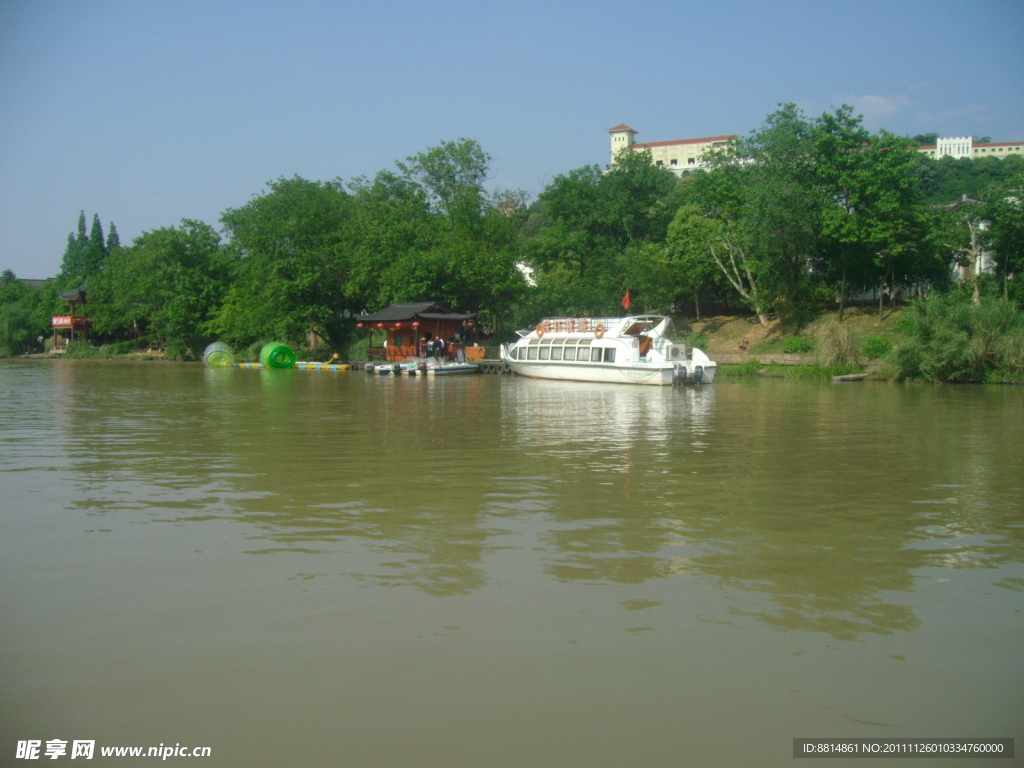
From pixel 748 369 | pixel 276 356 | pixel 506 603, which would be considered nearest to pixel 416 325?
pixel 276 356

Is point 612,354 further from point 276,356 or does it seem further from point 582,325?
point 276,356

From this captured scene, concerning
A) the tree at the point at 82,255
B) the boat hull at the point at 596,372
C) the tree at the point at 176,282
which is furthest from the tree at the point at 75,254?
the boat hull at the point at 596,372

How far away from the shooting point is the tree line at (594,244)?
39594mm

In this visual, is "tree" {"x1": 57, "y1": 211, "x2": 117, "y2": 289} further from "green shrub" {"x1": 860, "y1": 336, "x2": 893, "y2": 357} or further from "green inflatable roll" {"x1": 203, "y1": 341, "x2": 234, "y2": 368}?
"green shrub" {"x1": 860, "y1": 336, "x2": 893, "y2": 357}

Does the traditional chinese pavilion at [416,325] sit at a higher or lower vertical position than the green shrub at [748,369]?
higher

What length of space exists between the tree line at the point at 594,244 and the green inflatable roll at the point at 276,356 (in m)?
3.54

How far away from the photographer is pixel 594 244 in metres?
53.5

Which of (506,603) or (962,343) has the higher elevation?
(962,343)

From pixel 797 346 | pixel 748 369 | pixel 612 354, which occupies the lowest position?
pixel 748 369

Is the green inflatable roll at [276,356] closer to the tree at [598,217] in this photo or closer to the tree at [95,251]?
the tree at [598,217]

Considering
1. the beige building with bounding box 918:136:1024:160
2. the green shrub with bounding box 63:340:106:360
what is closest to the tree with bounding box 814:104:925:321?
the green shrub with bounding box 63:340:106:360

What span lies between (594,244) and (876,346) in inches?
877

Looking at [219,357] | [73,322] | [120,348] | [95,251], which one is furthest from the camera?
[95,251]

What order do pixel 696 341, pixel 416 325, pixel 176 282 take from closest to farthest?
pixel 696 341 < pixel 416 325 < pixel 176 282
